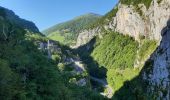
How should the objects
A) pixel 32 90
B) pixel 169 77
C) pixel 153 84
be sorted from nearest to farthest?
pixel 32 90, pixel 169 77, pixel 153 84

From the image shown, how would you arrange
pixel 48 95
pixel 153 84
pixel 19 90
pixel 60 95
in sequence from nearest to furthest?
1. pixel 19 90
2. pixel 48 95
3. pixel 60 95
4. pixel 153 84

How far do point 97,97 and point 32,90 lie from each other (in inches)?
2198

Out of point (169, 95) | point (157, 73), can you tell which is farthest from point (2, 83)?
point (157, 73)

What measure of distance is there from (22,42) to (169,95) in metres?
70.2

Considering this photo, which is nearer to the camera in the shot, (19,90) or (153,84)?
(19,90)

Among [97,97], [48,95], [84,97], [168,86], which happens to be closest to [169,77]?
[168,86]

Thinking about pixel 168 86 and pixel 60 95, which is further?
pixel 168 86

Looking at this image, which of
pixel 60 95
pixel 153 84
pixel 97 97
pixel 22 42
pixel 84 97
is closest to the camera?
pixel 60 95

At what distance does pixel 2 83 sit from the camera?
7100cm

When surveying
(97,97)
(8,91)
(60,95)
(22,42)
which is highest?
(22,42)

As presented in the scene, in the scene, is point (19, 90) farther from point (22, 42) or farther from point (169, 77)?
point (169, 77)

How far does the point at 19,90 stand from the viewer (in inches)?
3046

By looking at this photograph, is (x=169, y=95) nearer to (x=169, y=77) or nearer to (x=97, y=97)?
(x=169, y=77)

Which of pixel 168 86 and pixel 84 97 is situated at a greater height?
pixel 168 86
